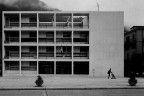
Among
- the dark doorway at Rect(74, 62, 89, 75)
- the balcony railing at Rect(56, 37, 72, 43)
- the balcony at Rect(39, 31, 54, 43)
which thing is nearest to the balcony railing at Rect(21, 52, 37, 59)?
the balcony at Rect(39, 31, 54, 43)

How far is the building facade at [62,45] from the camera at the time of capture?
52.8 meters

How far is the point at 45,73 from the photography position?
178 feet

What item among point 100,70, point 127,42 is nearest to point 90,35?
point 100,70

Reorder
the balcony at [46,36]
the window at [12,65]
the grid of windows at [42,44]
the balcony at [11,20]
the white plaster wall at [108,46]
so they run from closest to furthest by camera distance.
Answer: the white plaster wall at [108,46], the grid of windows at [42,44], the window at [12,65], the balcony at [46,36], the balcony at [11,20]

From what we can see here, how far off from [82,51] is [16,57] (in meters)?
11.9

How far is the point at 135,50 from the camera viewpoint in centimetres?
6406

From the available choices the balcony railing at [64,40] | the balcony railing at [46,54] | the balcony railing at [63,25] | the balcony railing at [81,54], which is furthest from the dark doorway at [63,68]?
the balcony railing at [63,25]

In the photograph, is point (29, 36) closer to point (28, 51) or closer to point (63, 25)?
point (28, 51)

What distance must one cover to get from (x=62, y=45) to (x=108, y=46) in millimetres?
8112

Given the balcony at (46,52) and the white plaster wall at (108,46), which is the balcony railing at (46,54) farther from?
the white plaster wall at (108,46)

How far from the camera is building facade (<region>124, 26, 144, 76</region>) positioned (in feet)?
186

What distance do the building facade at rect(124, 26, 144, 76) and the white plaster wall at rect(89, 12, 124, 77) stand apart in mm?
3955

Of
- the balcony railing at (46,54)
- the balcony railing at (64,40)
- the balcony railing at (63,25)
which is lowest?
the balcony railing at (46,54)

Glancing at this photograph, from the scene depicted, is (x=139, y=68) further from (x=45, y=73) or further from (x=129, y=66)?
(x=45, y=73)
